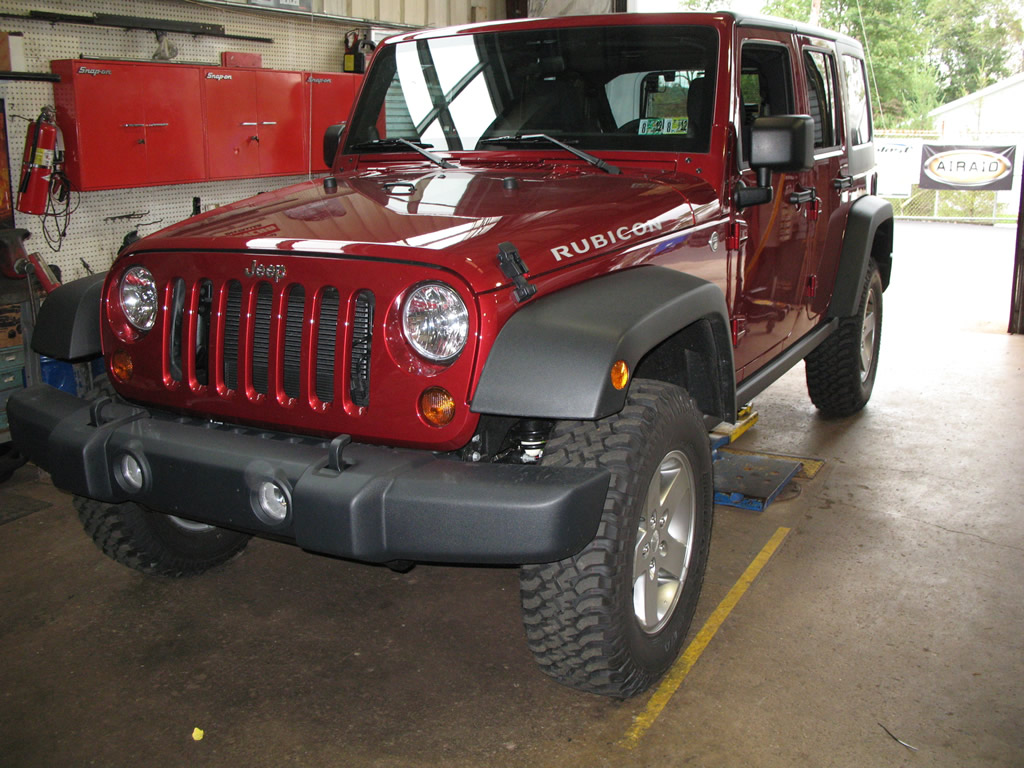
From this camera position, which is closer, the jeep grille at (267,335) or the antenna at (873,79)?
the jeep grille at (267,335)

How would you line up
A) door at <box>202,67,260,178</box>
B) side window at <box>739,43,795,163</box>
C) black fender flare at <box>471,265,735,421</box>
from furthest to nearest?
door at <box>202,67,260,178</box> < side window at <box>739,43,795,163</box> < black fender flare at <box>471,265,735,421</box>

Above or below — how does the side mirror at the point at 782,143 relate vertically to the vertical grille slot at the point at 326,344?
above

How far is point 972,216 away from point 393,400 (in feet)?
42.4

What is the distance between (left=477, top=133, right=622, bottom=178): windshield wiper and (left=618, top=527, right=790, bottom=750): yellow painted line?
1.46 metres

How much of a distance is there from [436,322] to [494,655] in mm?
1153

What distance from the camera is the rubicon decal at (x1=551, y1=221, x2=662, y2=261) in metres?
2.47

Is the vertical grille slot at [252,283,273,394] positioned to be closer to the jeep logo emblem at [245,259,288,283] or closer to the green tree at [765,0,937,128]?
the jeep logo emblem at [245,259,288,283]

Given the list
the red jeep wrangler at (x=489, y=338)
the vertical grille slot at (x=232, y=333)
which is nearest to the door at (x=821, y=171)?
the red jeep wrangler at (x=489, y=338)

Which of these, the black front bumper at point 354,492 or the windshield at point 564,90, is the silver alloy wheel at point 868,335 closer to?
the windshield at point 564,90

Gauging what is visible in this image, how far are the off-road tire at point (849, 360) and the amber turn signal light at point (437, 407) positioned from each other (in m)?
2.97

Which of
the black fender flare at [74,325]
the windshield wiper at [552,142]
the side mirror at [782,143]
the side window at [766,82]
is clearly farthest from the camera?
the side window at [766,82]

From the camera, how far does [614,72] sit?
327cm

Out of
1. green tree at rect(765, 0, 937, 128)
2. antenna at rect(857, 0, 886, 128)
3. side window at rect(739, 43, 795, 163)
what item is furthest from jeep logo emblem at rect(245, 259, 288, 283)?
antenna at rect(857, 0, 886, 128)

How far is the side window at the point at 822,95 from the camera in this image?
4.02 meters
